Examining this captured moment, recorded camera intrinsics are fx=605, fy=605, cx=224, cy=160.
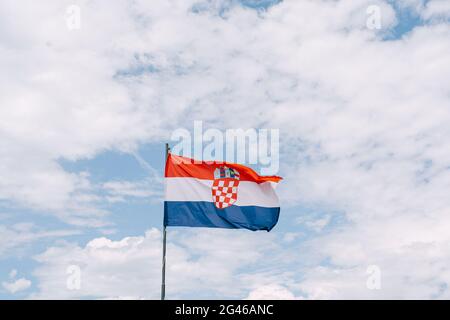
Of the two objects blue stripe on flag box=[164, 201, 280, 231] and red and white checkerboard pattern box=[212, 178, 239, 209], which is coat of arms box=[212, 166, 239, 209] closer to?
red and white checkerboard pattern box=[212, 178, 239, 209]

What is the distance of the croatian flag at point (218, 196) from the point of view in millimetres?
27578

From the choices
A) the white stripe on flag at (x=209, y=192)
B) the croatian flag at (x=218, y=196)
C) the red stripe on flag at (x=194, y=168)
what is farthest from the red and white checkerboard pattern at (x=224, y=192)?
the red stripe on flag at (x=194, y=168)

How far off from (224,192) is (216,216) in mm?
1258

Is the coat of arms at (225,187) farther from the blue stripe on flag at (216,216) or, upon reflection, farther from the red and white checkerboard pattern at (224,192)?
the blue stripe on flag at (216,216)

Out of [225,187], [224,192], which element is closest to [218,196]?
[224,192]

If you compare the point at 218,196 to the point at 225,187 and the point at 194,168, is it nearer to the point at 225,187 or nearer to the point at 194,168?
the point at 225,187

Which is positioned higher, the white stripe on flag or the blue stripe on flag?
the white stripe on flag

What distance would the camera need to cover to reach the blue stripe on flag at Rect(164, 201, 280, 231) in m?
27.3

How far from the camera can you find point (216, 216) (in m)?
27.9

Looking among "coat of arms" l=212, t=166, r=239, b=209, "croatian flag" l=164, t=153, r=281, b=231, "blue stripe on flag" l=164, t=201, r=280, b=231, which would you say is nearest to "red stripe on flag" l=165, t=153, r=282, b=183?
"croatian flag" l=164, t=153, r=281, b=231

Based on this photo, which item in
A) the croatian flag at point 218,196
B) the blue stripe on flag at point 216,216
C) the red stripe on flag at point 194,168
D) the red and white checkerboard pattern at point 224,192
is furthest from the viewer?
the red and white checkerboard pattern at point 224,192

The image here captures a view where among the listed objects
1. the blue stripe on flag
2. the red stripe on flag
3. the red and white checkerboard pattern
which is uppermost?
the red stripe on flag
